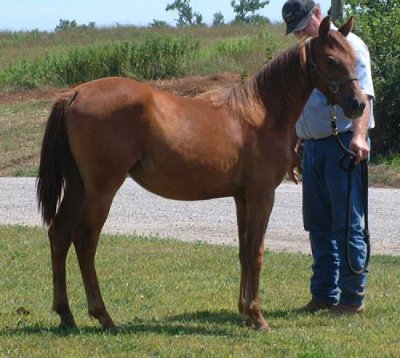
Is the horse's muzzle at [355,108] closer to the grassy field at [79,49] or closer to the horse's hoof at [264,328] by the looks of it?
the horse's hoof at [264,328]

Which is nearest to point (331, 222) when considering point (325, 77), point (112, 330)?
point (325, 77)

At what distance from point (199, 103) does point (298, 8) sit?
105 centimetres

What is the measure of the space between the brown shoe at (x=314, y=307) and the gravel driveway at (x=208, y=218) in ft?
10.7

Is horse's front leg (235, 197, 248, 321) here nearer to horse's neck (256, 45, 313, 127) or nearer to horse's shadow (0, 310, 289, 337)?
horse's shadow (0, 310, 289, 337)

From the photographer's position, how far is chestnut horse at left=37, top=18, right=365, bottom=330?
6543 millimetres

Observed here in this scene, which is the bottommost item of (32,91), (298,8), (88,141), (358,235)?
(32,91)

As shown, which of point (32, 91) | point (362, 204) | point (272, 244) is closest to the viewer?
point (362, 204)

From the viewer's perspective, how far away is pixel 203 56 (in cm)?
2836

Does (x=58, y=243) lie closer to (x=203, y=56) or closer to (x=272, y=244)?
(x=272, y=244)

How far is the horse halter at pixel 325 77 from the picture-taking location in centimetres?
692

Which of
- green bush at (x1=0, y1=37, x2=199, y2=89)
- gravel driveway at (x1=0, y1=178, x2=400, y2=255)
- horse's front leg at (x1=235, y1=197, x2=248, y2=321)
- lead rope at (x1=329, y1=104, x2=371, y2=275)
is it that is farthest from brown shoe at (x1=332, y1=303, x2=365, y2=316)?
green bush at (x1=0, y1=37, x2=199, y2=89)

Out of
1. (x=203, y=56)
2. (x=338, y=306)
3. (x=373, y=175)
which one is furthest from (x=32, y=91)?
(x=338, y=306)

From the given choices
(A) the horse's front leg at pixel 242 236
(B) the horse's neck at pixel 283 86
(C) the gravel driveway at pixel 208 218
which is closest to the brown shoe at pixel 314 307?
(A) the horse's front leg at pixel 242 236

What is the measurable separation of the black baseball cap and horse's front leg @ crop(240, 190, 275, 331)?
1.29 m
